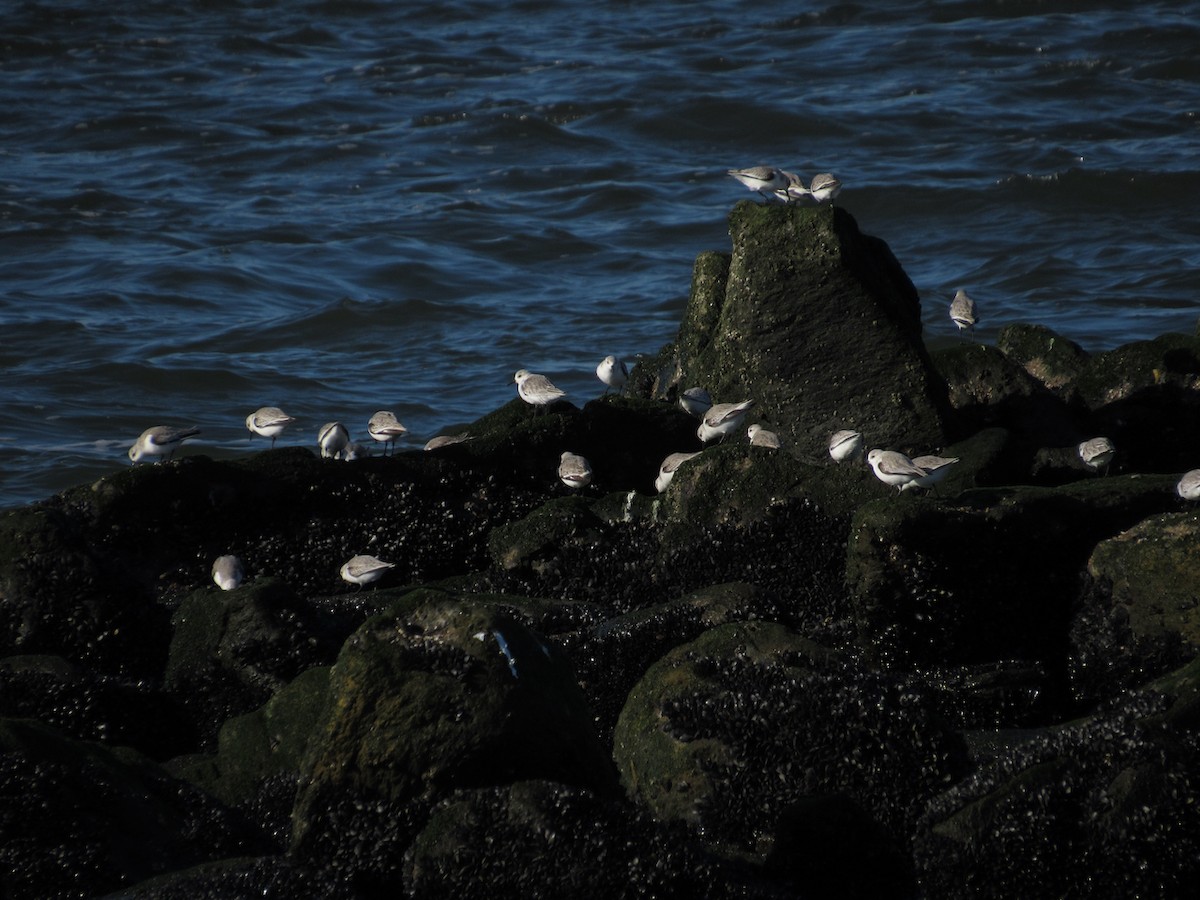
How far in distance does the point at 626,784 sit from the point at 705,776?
15.9 inches

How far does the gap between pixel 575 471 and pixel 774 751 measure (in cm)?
332

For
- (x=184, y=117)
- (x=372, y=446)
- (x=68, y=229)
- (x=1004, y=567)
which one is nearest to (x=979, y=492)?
(x=1004, y=567)

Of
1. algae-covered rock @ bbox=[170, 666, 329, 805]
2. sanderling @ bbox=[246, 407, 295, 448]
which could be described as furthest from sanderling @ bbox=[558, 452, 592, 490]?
algae-covered rock @ bbox=[170, 666, 329, 805]

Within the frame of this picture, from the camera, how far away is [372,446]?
13.7 metres

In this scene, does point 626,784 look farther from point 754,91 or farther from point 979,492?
point 754,91

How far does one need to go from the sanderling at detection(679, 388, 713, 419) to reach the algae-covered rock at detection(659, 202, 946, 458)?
0.34 ft

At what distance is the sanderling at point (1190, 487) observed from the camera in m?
7.67

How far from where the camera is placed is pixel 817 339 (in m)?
9.66

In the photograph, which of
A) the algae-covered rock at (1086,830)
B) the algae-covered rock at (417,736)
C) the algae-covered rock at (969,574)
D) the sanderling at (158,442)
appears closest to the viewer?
the algae-covered rock at (1086,830)

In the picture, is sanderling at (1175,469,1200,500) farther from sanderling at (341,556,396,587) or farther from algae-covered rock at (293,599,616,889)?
sanderling at (341,556,396,587)

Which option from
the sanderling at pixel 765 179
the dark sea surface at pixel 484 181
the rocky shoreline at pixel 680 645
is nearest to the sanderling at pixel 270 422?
the rocky shoreline at pixel 680 645

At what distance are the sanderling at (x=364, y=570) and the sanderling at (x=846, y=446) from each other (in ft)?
8.14

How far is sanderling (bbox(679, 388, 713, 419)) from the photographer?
9.88 m

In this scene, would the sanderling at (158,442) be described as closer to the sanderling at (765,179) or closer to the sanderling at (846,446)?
the sanderling at (846,446)
